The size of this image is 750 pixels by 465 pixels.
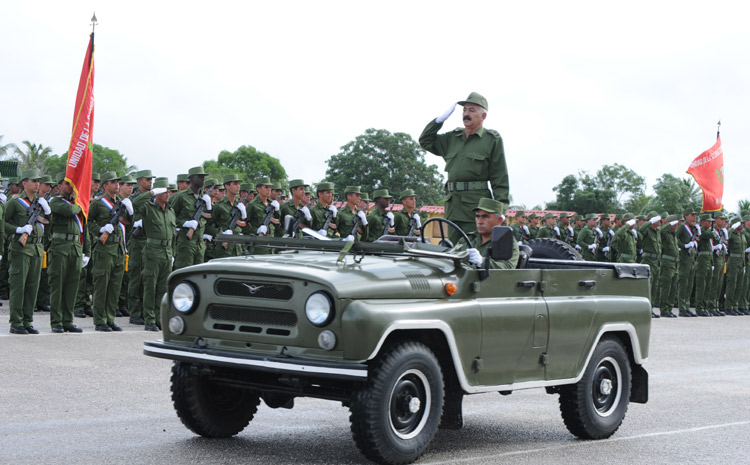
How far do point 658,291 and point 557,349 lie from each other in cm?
1877

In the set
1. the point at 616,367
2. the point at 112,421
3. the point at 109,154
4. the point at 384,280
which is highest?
the point at 109,154

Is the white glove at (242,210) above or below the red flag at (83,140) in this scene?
below

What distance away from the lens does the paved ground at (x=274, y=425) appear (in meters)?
6.56

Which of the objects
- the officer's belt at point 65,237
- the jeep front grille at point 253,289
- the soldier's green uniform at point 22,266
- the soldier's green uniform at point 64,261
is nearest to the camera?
the jeep front grille at point 253,289

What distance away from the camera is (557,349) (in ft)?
24.0

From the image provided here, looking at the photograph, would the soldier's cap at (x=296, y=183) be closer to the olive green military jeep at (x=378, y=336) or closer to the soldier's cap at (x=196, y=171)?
the soldier's cap at (x=196, y=171)

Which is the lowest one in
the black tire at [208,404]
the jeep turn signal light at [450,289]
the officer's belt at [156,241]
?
the black tire at [208,404]

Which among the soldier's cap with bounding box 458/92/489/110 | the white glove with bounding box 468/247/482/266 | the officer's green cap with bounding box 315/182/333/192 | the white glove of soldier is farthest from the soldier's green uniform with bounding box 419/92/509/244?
the officer's green cap with bounding box 315/182/333/192

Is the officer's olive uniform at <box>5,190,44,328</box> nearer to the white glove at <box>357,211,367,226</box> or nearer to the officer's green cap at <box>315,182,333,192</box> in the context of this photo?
the officer's green cap at <box>315,182,333,192</box>

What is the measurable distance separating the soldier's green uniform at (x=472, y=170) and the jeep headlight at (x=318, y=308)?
3.34m

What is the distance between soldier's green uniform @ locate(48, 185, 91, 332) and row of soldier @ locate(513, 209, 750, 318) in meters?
14.4

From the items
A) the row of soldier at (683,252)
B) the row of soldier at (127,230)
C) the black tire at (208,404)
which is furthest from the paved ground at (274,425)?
the row of soldier at (683,252)

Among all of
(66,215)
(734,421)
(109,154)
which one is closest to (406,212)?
(66,215)

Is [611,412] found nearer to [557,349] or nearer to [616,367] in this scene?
[616,367]
